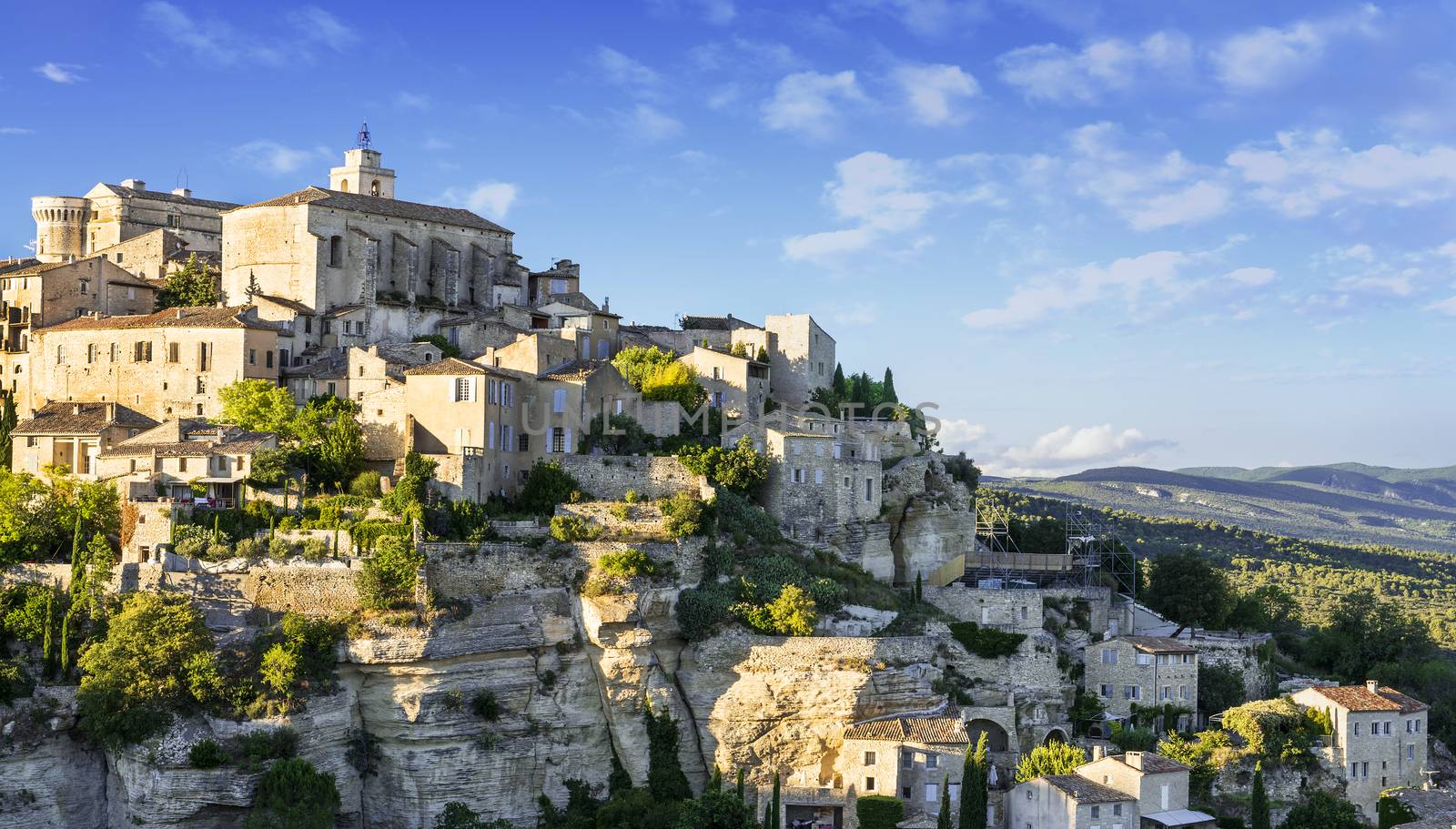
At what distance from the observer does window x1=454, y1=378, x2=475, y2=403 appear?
4925cm

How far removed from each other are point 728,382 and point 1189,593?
20.9 m

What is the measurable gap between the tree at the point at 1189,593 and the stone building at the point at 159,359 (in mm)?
35804

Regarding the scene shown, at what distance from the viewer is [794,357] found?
204 ft

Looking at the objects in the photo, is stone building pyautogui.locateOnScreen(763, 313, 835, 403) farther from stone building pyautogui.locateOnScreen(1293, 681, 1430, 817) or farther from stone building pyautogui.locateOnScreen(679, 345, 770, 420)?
stone building pyautogui.locateOnScreen(1293, 681, 1430, 817)

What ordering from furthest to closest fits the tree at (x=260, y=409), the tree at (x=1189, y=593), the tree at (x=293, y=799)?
the tree at (x=1189, y=593) → the tree at (x=260, y=409) → the tree at (x=293, y=799)

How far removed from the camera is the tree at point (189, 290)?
206 feet

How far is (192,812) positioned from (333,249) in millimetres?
26832

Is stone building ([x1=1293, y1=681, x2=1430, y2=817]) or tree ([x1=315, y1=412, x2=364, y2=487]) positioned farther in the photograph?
stone building ([x1=1293, y1=681, x2=1430, y2=817])

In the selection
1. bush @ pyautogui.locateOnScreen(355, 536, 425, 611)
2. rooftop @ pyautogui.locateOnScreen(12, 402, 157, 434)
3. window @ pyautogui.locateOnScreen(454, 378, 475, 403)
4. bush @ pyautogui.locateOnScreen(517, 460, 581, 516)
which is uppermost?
window @ pyautogui.locateOnScreen(454, 378, 475, 403)

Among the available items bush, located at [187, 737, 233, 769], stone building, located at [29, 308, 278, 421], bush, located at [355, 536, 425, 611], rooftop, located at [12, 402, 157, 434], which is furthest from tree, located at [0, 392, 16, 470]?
bush, located at [355, 536, 425, 611]

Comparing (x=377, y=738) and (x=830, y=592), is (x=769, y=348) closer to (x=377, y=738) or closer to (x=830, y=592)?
(x=830, y=592)

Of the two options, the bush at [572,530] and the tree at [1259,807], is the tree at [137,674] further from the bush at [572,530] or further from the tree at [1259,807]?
the tree at [1259,807]

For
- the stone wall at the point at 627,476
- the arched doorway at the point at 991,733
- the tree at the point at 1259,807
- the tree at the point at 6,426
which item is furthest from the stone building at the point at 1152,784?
the tree at the point at 6,426

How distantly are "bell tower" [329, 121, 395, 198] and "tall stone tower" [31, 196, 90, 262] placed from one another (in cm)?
1222
